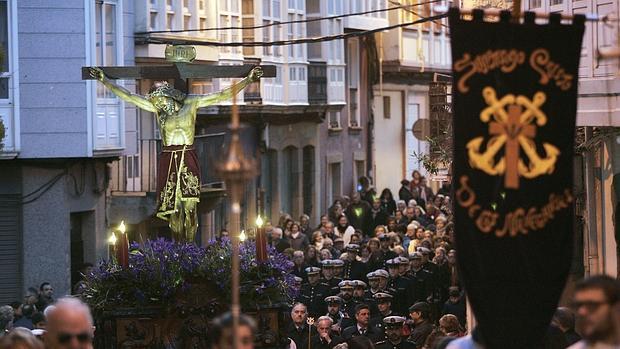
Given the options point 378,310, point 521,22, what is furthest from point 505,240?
point 378,310

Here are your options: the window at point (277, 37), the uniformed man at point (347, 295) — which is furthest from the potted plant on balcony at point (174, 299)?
the window at point (277, 37)

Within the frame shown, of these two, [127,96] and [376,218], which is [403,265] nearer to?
[127,96]

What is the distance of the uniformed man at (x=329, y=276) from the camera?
81.6 ft

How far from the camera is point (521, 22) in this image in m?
11.6

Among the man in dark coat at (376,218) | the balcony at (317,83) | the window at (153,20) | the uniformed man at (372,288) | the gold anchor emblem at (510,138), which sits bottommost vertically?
the uniformed man at (372,288)

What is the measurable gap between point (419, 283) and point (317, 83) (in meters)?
20.7

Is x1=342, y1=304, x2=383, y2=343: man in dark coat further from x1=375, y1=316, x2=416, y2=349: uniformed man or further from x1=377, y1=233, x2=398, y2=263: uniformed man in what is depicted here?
x1=377, y1=233, x2=398, y2=263: uniformed man

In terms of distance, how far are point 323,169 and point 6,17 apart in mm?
18497

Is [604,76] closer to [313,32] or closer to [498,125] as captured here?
[498,125]

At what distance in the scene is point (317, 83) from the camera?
4547 cm

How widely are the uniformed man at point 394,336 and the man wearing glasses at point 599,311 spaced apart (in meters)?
9.26

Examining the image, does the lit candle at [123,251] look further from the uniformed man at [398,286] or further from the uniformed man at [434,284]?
the uniformed man at [434,284]

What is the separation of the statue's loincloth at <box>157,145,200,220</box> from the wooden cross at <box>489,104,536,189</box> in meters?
7.76

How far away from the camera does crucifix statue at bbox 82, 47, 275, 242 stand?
61.3ft
